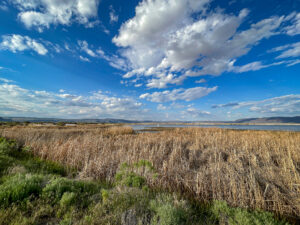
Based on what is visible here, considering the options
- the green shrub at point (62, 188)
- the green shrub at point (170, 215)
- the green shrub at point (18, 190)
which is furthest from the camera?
the green shrub at point (62, 188)

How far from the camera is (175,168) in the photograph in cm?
592

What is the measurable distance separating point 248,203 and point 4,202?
6.65m

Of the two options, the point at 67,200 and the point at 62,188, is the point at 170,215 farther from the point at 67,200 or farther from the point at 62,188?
the point at 62,188

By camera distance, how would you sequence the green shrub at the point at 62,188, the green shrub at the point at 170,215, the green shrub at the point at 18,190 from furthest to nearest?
1. the green shrub at the point at 62,188
2. the green shrub at the point at 18,190
3. the green shrub at the point at 170,215

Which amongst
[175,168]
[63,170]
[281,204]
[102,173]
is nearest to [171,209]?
[175,168]

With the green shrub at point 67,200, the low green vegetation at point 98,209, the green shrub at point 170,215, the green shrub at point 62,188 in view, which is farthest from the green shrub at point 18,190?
the green shrub at point 170,215

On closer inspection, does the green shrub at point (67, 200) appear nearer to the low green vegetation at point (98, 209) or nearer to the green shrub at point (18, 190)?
the low green vegetation at point (98, 209)

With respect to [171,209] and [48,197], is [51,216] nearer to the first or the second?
[48,197]

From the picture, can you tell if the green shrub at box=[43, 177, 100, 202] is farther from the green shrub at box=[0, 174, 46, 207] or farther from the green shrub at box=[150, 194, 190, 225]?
the green shrub at box=[150, 194, 190, 225]

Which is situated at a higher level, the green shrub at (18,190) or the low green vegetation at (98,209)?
the green shrub at (18,190)

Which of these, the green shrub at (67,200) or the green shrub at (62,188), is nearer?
the green shrub at (67,200)

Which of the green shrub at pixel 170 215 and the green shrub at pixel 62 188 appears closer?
the green shrub at pixel 170 215

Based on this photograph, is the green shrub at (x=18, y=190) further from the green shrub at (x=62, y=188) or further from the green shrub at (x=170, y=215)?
the green shrub at (x=170, y=215)

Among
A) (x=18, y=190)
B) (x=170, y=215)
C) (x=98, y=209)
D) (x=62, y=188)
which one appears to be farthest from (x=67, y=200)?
(x=170, y=215)
